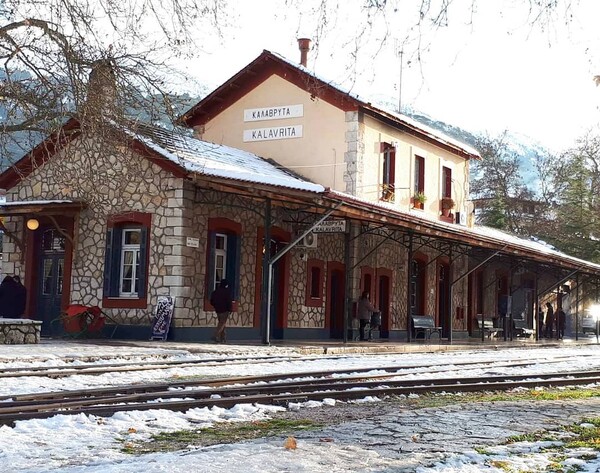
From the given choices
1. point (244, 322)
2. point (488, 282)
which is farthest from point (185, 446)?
point (488, 282)

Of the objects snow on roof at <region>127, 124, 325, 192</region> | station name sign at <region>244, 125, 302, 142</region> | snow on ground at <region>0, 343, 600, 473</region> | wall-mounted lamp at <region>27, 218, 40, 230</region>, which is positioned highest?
station name sign at <region>244, 125, 302, 142</region>

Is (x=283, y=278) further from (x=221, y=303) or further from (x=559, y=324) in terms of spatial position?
(x=559, y=324)

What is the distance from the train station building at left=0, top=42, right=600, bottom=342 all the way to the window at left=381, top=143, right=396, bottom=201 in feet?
0.22

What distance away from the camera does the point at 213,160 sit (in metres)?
20.9

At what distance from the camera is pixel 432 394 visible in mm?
10297

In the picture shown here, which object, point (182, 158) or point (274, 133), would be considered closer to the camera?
point (182, 158)

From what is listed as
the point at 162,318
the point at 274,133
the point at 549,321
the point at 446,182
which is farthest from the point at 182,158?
the point at 549,321

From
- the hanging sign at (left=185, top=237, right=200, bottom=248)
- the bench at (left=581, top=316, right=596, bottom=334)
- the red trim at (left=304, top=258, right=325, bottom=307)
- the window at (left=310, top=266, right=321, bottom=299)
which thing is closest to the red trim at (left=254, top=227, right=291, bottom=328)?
the red trim at (left=304, top=258, right=325, bottom=307)

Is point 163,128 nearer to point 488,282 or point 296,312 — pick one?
point 296,312

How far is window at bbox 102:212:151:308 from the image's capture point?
20375 millimetres

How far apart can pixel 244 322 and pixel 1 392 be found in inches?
487

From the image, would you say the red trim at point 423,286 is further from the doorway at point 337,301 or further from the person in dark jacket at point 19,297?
the person in dark jacket at point 19,297

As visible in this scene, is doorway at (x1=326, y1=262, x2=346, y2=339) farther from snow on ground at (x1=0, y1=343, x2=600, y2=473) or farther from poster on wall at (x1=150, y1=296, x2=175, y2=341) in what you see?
snow on ground at (x1=0, y1=343, x2=600, y2=473)

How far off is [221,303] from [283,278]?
12.5 feet
